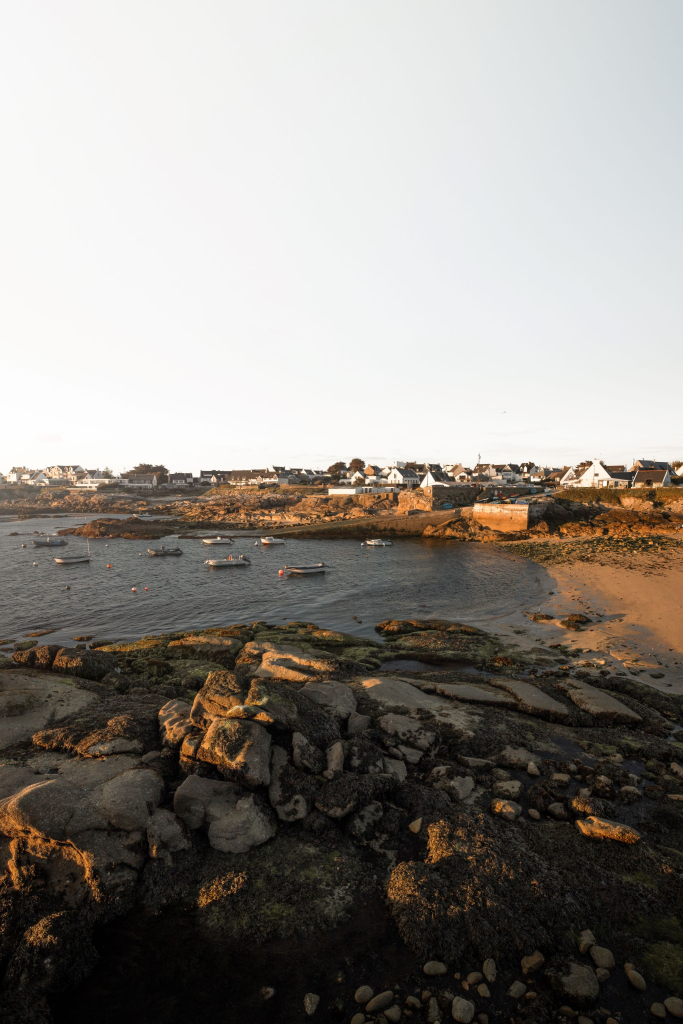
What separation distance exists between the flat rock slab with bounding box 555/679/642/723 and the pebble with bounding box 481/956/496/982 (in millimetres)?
11035

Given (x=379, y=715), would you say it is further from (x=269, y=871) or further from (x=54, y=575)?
(x=54, y=575)

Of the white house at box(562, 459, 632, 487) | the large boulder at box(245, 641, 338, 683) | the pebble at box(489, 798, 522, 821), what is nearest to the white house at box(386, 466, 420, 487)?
the white house at box(562, 459, 632, 487)

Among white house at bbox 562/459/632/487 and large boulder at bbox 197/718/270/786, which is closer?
large boulder at bbox 197/718/270/786

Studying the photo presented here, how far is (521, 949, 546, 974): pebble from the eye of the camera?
25.4ft

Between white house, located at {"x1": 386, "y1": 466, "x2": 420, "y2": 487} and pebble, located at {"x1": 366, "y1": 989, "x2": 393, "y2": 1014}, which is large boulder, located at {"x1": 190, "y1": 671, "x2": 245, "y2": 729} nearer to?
pebble, located at {"x1": 366, "y1": 989, "x2": 393, "y2": 1014}

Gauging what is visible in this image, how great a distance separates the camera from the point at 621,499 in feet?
282

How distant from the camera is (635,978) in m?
7.49

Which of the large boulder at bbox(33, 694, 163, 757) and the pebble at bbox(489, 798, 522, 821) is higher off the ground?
the large boulder at bbox(33, 694, 163, 757)

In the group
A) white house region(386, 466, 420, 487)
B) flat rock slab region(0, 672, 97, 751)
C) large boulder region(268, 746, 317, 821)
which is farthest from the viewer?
white house region(386, 466, 420, 487)

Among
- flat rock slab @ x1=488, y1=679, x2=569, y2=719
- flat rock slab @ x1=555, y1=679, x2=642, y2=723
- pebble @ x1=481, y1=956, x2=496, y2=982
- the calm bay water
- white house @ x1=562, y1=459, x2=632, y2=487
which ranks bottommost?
the calm bay water

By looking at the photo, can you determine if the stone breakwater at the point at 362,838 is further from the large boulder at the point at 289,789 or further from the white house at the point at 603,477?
the white house at the point at 603,477

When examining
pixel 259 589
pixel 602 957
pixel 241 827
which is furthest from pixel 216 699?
pixel 259 589

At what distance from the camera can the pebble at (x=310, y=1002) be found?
7256 mm

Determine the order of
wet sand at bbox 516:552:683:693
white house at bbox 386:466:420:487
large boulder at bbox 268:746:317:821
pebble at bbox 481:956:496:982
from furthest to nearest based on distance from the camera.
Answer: white house at bbox 386:466:420:487, wet sand at bbox 516:552:683:693, large boulder at bbox 268:746:317:821, pebble at bbox 481:956:496:982
